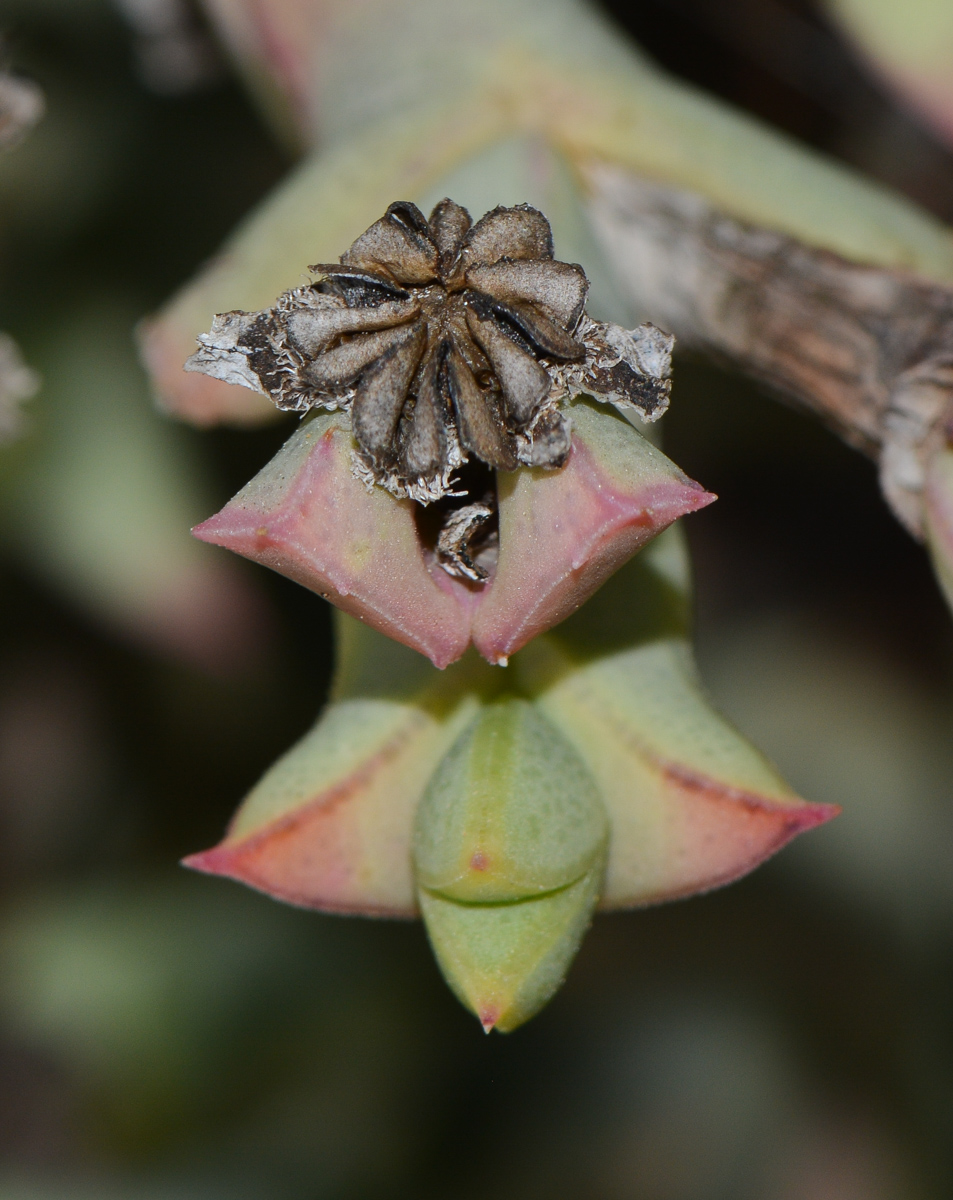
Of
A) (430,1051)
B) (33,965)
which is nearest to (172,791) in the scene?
(33,965)

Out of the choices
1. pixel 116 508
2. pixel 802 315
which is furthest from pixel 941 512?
pixel 116 508

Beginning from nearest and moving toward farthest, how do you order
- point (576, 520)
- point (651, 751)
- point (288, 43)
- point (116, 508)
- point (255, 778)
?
A: 1. point (576, 520)
2. point (651, 751)
3. point (288, 43)
4. point (116, 508)
5. point (255, 778)

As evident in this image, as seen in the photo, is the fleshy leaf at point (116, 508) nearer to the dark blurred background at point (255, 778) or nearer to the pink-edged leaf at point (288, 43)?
the dark blurred background at point (255, 778)

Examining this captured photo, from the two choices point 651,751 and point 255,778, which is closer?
point 651,751

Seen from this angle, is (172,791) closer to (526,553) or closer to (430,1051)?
(430,1051)

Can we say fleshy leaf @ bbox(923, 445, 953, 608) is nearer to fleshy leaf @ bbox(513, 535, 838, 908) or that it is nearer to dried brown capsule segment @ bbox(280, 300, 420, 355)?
fleshy leaf @ bbox(513, 535, 838, 908)

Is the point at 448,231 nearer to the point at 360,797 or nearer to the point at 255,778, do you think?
the point at 360,797

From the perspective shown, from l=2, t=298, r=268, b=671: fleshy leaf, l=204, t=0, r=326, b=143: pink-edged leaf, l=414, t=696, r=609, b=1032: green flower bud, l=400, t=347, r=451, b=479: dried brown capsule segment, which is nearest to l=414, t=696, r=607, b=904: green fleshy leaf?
l=414, t=696, r=609, b=1032: green flower bud
